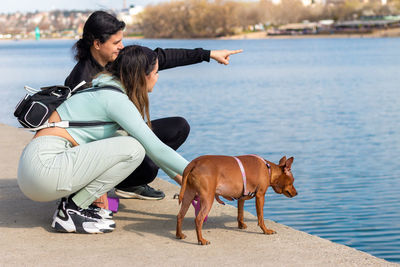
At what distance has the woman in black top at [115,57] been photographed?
485cm

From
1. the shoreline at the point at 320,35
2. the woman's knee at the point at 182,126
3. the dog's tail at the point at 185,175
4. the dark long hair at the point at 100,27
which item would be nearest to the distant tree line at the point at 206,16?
the shoreline at the point at 320,35

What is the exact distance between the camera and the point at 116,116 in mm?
4203

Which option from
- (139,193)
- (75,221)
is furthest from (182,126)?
(75,221)

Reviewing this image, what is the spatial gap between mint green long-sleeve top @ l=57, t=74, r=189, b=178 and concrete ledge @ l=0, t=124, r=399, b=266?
523 millimetres

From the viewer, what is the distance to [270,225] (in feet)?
15.8

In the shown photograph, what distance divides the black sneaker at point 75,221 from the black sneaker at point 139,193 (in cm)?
103

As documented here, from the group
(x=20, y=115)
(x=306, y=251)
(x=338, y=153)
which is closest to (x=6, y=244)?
(x=20, y=115)

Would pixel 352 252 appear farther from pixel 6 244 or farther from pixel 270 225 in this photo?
pixel 6 244

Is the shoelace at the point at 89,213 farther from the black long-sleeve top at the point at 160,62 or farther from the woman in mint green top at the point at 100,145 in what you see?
the black long-sleeve top at the point at 160,62

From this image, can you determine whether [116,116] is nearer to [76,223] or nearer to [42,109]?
A: [42,109]

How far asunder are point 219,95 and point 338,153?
1388 centimetres

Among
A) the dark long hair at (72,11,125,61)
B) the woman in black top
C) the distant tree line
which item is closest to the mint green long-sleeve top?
the woman in black top

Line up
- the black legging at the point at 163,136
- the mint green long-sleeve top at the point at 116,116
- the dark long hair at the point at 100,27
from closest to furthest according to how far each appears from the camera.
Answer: the mint green long-sleeve top at the point at 116,116, the dark long hair at the point at 100,27, the black legging at the point at 163,136

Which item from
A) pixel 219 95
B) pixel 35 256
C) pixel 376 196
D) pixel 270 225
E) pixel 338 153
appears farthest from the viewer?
pixel 219 95
